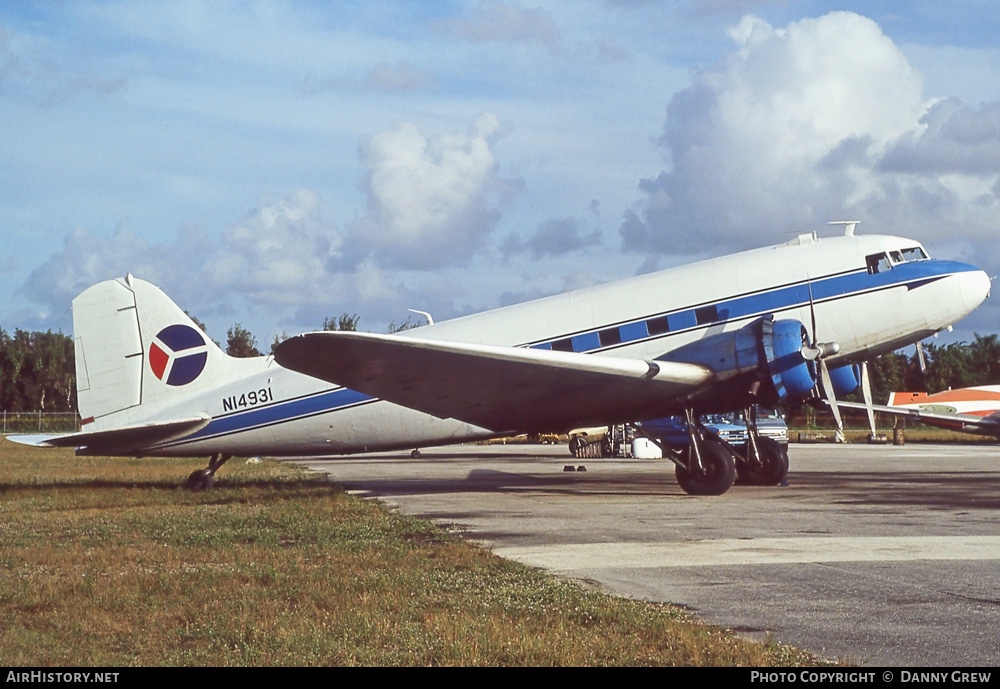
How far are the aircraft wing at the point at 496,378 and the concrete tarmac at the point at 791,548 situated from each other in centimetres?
173

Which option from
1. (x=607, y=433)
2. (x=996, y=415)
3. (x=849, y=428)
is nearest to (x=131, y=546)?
(x=607, y=433)

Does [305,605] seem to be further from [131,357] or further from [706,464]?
[131,357]

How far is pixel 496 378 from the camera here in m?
17.5

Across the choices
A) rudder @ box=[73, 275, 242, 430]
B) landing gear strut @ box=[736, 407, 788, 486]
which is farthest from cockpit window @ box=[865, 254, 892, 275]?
rudder @ box=[73, 275, 242, 430]

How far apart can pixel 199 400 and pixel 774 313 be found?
12.3 m

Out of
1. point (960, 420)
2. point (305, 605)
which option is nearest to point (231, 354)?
point (960, 420)

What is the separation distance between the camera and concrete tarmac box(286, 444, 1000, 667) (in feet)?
23.1

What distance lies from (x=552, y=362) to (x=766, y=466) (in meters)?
7.15

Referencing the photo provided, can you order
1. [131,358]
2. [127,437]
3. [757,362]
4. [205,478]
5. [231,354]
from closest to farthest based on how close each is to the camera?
[757,362]
[127,437]
[131,358]
[205,478]
[231,354]

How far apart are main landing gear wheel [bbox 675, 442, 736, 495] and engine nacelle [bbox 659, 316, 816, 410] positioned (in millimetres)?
896

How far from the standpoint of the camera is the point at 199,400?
21.1 meters

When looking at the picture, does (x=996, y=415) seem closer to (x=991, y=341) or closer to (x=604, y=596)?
(x=991, y=341)

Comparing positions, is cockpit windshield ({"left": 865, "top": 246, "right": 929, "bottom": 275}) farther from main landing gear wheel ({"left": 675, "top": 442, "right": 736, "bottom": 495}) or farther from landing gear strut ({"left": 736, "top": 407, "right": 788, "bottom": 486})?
main landing gear wheel ({"left": 675, "top": 442, "right": 736, "bottom": 495})

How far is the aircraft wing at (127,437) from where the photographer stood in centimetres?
2011
